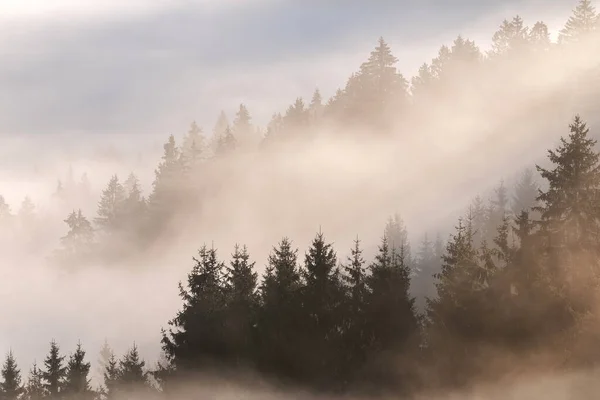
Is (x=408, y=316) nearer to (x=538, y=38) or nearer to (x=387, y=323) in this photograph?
(x=387, y=323)

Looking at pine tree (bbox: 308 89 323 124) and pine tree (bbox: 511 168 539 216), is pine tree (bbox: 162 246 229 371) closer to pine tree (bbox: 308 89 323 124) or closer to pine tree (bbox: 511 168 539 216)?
pine tree (bbox: 511 168 539 216)

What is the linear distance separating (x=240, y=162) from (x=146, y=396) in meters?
90.9

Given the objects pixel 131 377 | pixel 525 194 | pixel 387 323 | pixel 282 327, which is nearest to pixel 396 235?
pixel 525 194

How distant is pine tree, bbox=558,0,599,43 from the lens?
346 feet

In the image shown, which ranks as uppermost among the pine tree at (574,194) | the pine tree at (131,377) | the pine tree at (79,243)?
the pine tree at (79,243)

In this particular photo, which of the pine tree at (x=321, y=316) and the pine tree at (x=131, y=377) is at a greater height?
the pine tree at (x=321, y=316)

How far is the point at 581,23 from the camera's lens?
10719 cm

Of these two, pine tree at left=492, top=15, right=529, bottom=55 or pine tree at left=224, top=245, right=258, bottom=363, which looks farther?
pine tree at left=492, top=15, right=529, bottom=55

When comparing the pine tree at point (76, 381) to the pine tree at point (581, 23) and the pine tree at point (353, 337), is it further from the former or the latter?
the pine tree at point (581, 23)

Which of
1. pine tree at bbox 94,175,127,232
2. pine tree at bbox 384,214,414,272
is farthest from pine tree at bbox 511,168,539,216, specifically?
pine tree at bbox 94,175,127,232

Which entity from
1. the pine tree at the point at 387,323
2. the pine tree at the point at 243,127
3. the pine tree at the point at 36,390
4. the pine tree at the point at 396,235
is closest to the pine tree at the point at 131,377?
the pine tree at the point at 36,390

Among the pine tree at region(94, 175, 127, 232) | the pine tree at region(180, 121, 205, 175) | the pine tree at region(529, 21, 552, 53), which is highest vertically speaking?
the pine tree at region(529, 21, 552, 53)

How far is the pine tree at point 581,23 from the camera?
105500 millimetres

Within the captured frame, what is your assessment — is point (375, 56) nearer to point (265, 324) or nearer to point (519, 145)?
point (519, 145)
